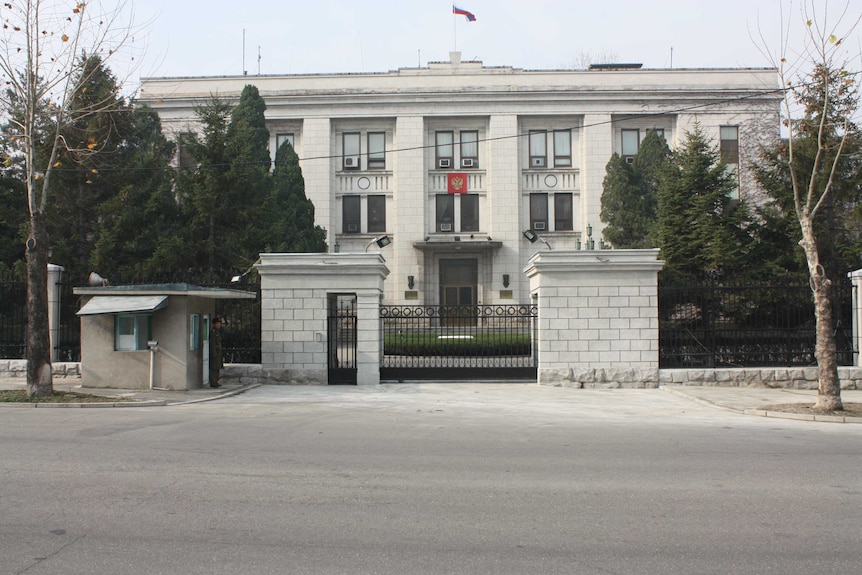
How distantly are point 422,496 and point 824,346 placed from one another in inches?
425

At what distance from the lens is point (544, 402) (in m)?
15.7

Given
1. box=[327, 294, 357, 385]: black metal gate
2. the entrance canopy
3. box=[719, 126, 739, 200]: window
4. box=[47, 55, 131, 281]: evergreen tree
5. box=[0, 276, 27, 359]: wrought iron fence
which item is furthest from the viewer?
box=[719, 126, 739, 200]: window

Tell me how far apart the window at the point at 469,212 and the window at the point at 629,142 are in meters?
9.05

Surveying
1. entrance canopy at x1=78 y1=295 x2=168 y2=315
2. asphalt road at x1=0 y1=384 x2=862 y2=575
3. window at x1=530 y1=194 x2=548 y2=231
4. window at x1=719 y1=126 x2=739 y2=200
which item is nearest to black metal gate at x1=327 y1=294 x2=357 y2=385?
entrance canopy at x1=78 y1=295 x2=168 y2=315

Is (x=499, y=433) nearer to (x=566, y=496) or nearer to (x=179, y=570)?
(x=566, y=496)

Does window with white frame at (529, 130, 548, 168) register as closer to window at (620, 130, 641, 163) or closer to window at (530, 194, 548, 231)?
window at (530, 194, 548, 231)

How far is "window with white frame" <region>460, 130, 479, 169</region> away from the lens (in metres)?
41.9

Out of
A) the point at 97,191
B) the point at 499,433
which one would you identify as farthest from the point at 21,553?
the point at 97,191

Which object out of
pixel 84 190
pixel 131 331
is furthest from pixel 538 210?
pixel 131 331

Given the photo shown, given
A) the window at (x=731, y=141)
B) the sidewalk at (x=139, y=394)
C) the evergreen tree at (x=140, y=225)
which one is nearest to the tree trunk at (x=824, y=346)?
the sidewalk at (x=139, y=394)

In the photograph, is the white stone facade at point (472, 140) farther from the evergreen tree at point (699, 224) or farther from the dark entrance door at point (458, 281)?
the evergreen tree at point (699, 224)

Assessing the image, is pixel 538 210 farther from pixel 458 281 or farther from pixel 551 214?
pixel 458 281

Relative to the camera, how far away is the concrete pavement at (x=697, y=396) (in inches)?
554

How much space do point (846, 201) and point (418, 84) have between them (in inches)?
979
